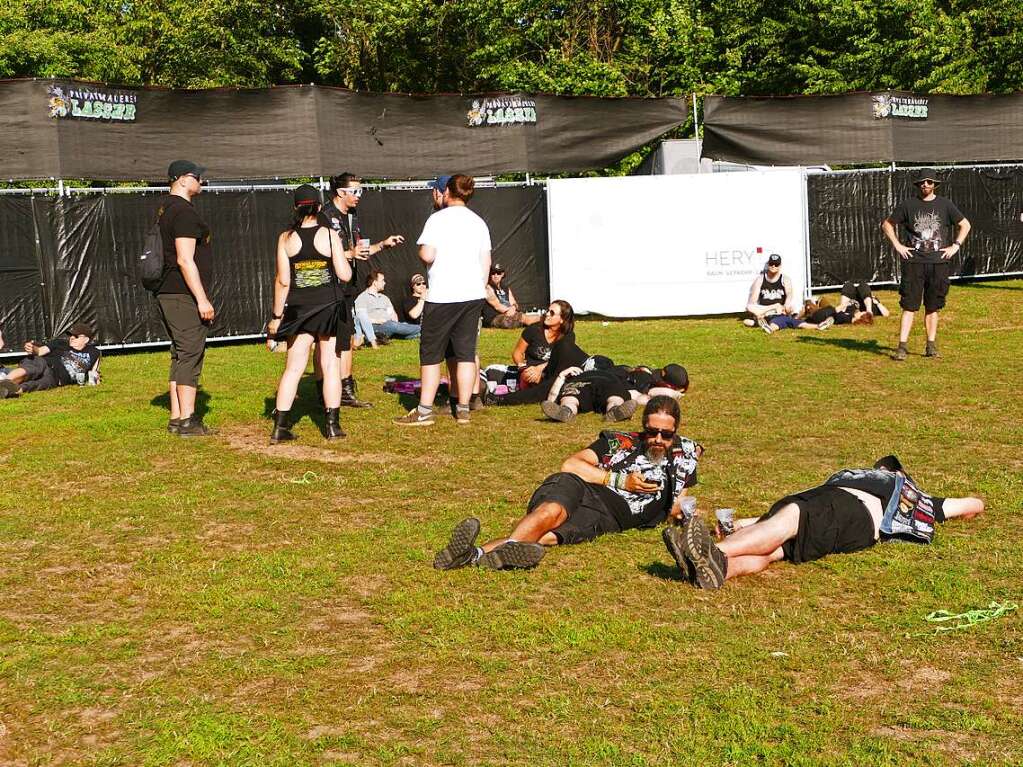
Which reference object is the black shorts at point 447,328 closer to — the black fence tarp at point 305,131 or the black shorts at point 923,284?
the black shorts at point 923,284

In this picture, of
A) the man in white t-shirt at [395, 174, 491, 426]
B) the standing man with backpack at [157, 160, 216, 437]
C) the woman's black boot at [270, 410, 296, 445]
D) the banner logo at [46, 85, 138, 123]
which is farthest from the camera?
the banner logo at [46, 85, 138, 123]

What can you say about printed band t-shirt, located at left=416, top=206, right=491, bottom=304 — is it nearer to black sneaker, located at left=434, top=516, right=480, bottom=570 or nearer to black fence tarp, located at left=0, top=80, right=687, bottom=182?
black sneaker, located at left=434, top=516, right=480, bottom=570

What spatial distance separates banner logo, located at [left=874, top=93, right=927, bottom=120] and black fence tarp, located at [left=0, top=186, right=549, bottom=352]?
842 cm

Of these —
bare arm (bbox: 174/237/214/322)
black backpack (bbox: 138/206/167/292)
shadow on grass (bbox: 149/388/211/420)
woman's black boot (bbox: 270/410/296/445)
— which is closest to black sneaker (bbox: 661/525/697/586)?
woman's black boot (bbox: 270/410/296/445)

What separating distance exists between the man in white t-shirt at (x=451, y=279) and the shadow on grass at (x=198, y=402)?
213 cm

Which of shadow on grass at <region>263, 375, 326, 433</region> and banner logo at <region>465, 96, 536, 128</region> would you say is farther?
banner logo at <region>465, 96, 536, 128</region>

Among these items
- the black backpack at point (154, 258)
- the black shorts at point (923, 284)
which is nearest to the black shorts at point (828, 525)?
the black backpack at point (154, 258)

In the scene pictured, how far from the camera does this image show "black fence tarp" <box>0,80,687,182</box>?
16.2m

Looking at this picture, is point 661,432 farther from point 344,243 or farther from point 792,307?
point 792,307

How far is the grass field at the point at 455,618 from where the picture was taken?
418cm

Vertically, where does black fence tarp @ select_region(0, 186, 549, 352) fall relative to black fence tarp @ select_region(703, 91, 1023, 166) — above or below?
below

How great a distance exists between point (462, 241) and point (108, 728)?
6.53 m

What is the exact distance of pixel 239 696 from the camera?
4.59 m

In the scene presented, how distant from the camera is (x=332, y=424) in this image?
994 centimetres
